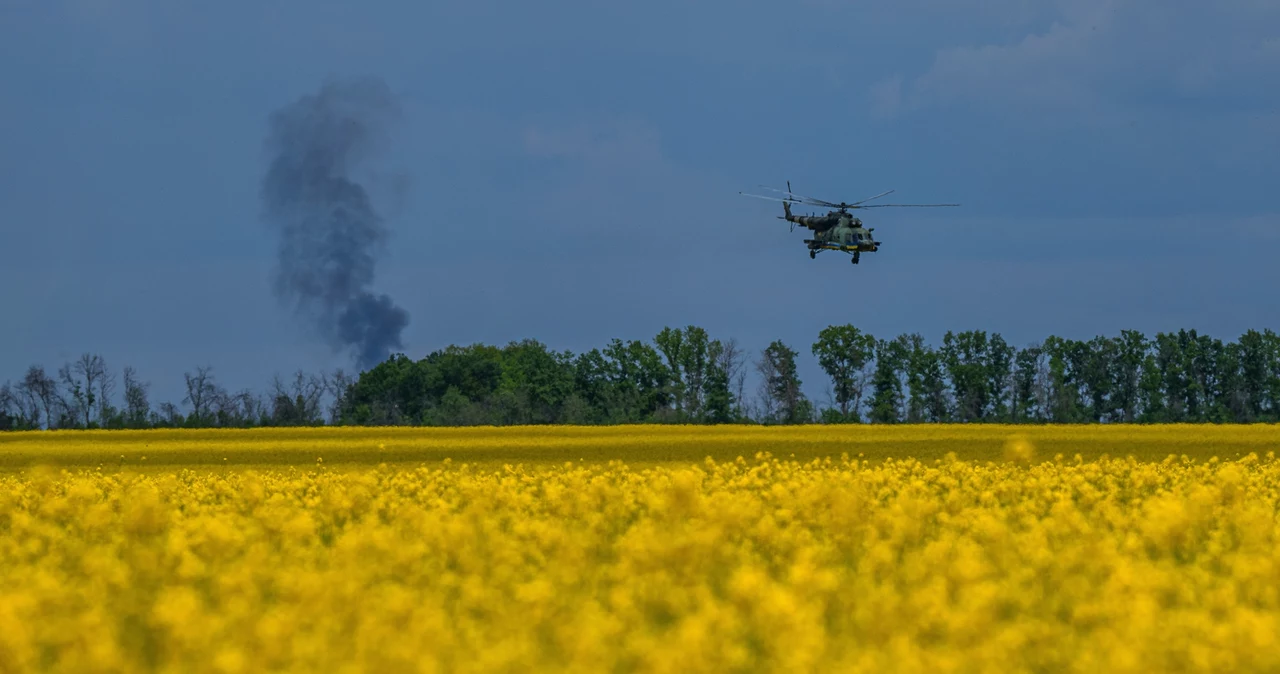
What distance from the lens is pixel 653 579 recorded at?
42.7 ft

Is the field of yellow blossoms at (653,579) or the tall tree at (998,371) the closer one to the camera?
the field of yellow blossoms at (653,579)

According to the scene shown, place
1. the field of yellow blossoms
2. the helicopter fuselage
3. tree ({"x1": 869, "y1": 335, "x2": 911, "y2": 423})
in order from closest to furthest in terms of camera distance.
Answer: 1. the field of yellow blossoms
2. the helicopter fuselage
3. tree ({"x1": 869, "y1": 335, "x2": 911, "y2": 423})

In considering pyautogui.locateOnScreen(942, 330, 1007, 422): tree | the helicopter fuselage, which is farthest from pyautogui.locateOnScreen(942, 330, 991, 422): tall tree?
the helicopter fuselage

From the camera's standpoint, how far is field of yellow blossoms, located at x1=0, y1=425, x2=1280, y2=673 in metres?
9.75

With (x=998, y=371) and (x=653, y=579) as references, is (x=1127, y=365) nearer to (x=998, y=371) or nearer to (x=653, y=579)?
(x=998, y=371)

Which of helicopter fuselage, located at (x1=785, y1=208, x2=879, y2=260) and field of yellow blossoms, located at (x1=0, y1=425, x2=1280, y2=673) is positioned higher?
helicopter fuselage, located at (x1=785, y1=208, x2=879, y2=260)

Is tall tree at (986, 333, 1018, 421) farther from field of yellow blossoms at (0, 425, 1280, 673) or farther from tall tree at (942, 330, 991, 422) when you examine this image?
field of yellow blossoms at (0, 425, 1280, 673)

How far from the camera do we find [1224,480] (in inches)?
1025

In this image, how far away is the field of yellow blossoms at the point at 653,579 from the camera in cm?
975

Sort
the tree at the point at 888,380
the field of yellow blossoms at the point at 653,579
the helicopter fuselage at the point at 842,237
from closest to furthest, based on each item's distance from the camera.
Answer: the field of yellow blossoms at the point at 653,579, the helicopter fuselage at the point at 842,237, the tree at the point at 888,380

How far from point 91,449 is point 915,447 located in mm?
29182

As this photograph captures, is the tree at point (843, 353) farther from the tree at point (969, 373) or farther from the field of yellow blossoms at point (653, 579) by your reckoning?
the field of yellow blossoms at point (653, 579)

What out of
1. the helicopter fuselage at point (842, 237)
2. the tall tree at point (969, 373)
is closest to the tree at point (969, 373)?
the tall tree at point (969, 373)

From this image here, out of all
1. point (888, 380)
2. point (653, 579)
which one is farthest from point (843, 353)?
point (653, 579)
